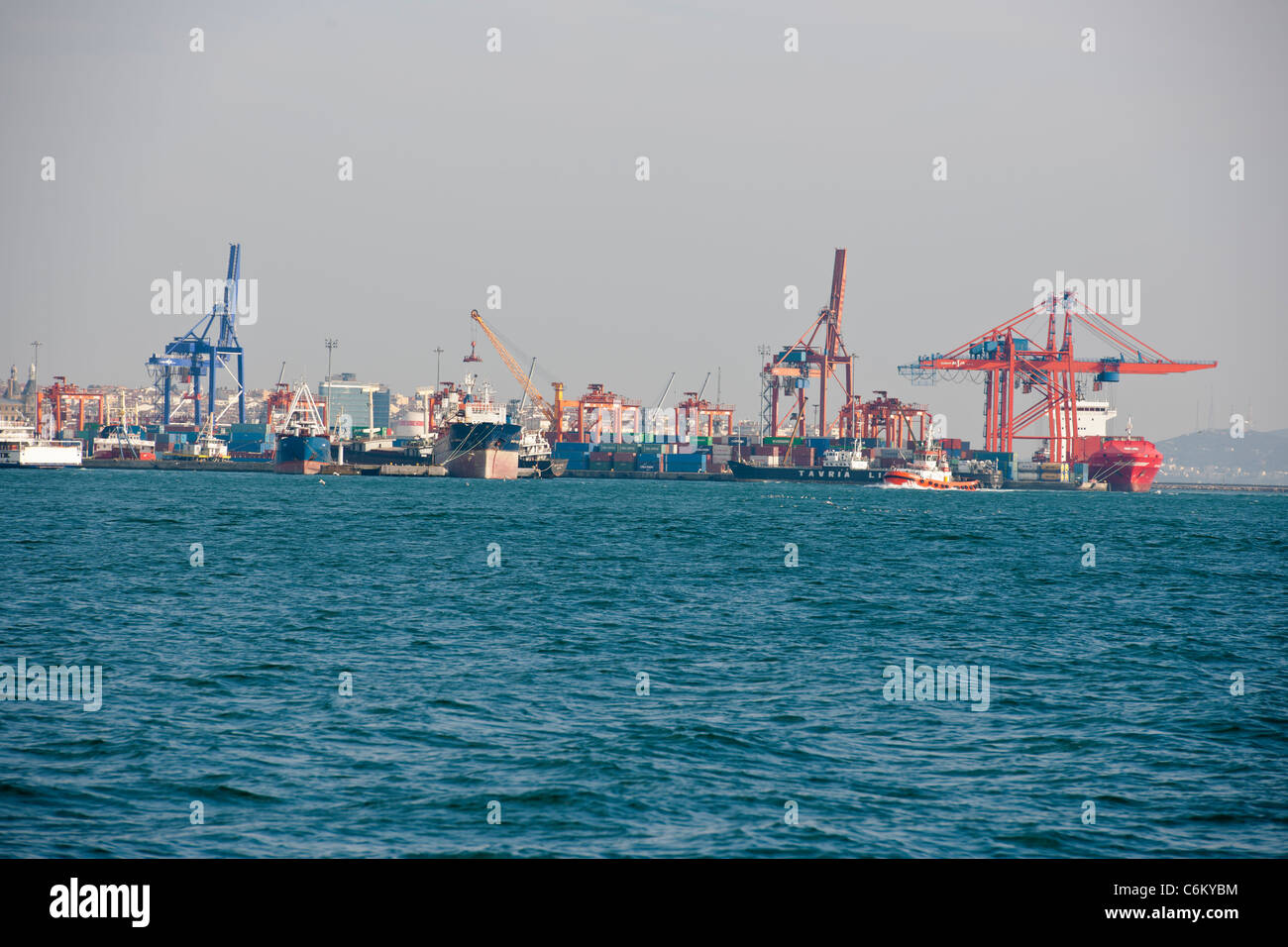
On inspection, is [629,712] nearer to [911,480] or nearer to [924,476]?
[911,480]

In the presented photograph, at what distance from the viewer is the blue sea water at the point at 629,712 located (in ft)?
48.7

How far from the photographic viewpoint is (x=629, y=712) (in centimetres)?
2152

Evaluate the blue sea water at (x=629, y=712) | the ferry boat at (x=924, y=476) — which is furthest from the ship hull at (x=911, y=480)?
the blue sea water at (x=629, y=712)

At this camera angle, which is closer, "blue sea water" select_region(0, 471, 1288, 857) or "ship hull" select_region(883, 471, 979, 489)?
"blue sea water" select_region(0, 471, 1288, 857)

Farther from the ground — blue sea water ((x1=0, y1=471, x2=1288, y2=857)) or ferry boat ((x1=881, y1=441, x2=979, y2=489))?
ferry boat ((x1=881, y1=441, x2=979, y2=489))

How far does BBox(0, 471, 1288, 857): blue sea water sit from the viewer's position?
48.7 feet

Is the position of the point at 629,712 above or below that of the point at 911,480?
below

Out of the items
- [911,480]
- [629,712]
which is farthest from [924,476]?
[629,712]

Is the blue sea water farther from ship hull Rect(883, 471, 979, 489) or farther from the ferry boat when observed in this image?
the ferry boat

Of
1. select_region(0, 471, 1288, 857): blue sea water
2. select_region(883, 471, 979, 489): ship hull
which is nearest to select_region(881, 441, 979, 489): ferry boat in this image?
select_region(883, 471, 979, 489): ship hull

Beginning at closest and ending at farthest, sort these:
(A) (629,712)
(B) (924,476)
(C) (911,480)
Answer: (A) (629,712)
(C) (911,480)
(B) (924,476)
